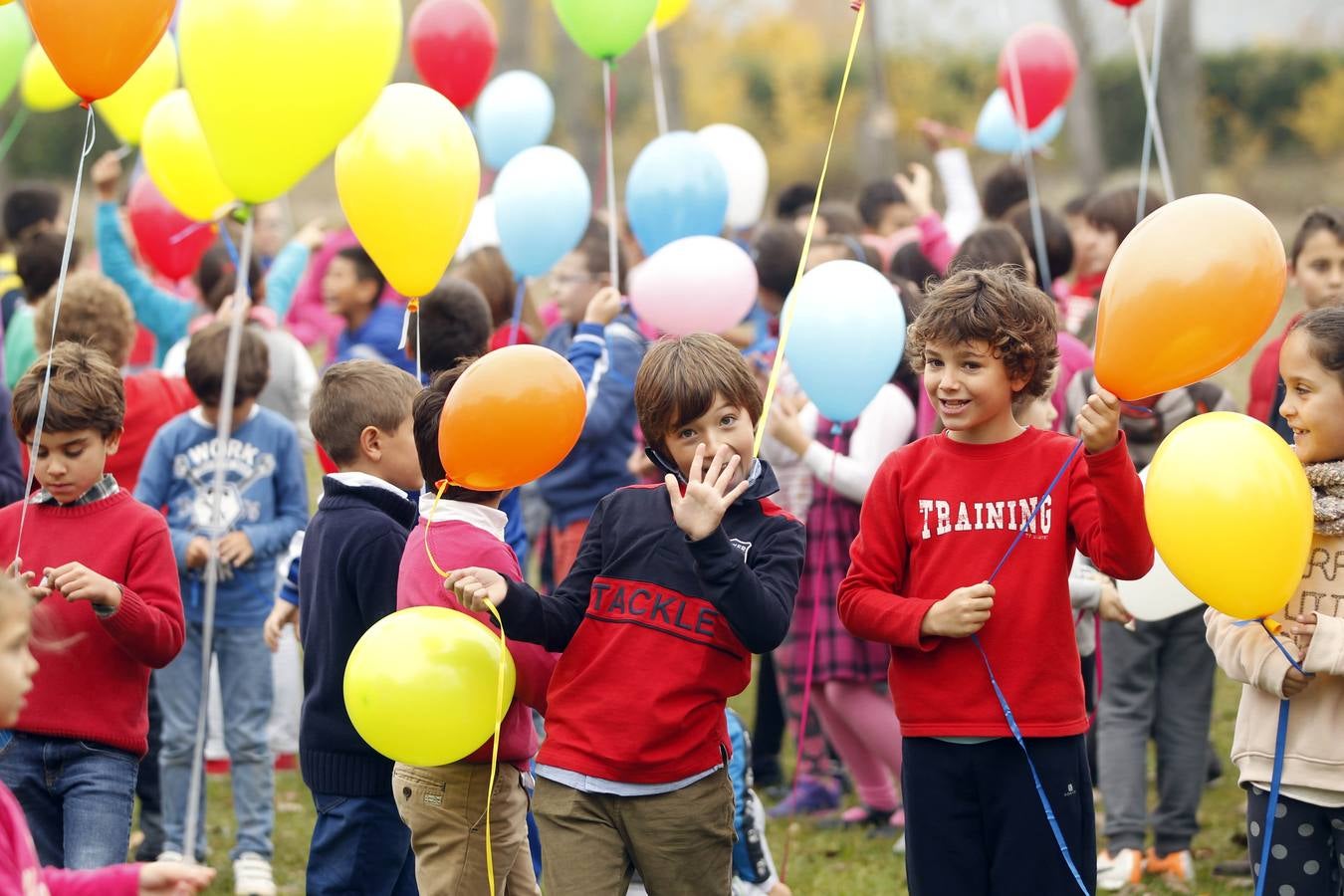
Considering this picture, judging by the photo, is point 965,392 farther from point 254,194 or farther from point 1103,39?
point 1103,39

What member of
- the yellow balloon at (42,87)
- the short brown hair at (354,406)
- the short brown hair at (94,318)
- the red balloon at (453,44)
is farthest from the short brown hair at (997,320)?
the yellow balloon at (42,87)

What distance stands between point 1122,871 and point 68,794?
10.4ft

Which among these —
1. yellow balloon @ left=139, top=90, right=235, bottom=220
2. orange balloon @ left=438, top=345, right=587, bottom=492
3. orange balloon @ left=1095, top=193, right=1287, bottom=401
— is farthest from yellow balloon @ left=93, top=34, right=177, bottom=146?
orange balloon @ left=1095, top=193, right=1287, bottom=401

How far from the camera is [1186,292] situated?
3.17 m

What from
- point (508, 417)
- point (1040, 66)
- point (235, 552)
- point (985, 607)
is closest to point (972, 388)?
point (985, 607)

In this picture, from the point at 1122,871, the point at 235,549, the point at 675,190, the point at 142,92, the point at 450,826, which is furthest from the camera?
the point at 142,92

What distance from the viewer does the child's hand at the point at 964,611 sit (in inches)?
131

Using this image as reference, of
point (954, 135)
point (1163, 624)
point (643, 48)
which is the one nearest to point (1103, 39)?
point (643, 48)

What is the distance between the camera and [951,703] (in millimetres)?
3445

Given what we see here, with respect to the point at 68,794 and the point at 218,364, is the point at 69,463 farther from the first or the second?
the point at 218,364

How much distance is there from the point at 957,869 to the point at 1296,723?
805mm

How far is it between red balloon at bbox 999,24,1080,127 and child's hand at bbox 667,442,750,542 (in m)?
5.02

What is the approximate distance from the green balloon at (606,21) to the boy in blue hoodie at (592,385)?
0.88 meters

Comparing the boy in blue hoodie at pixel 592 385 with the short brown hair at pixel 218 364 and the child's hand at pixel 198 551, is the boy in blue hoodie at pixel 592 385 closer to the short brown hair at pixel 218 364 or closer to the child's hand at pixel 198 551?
the short brown hair at pixel 218 364
